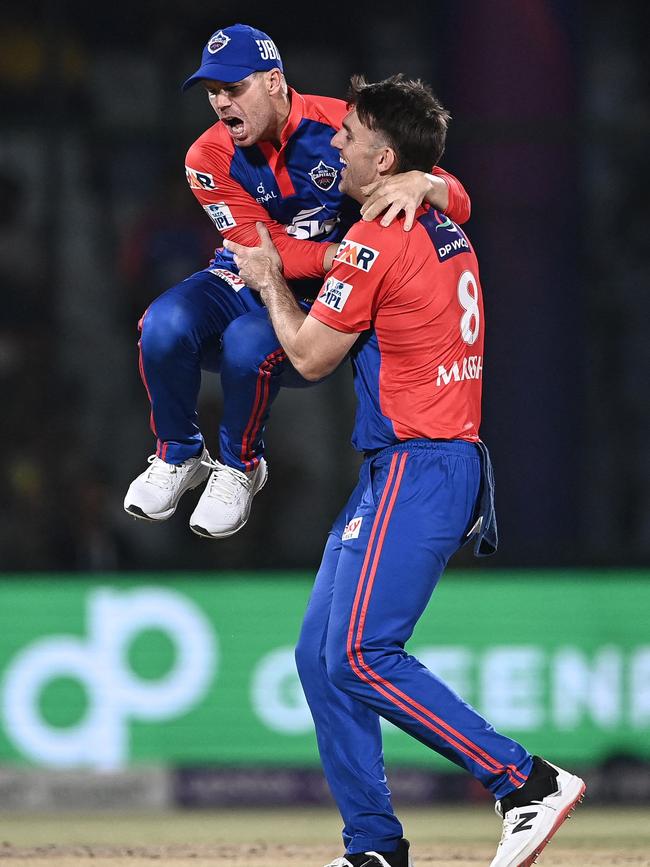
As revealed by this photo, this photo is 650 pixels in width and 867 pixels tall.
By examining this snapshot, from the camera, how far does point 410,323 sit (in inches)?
194

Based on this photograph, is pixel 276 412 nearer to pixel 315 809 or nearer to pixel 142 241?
pixel 142 241

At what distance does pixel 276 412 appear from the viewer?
10.6 meters

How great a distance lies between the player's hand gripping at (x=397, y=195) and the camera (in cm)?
486

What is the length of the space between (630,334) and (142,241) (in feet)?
11.2

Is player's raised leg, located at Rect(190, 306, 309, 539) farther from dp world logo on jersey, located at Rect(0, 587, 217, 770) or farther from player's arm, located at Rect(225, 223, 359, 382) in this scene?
dp world logo on jersey, located at Rect(0, 587, 217, 770)

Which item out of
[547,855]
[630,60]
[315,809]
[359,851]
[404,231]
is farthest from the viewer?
[630,60]

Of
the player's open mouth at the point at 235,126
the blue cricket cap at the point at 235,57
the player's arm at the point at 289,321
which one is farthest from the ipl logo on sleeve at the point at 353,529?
the blue cricket cap at the point at 235,57

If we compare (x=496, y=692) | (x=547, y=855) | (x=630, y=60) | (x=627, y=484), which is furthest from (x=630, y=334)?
(x=547, y=855)

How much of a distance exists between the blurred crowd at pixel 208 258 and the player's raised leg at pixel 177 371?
14.3ft

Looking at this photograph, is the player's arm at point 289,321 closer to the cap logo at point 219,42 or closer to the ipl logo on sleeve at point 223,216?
the ipl logo on sleeve at point 223,216

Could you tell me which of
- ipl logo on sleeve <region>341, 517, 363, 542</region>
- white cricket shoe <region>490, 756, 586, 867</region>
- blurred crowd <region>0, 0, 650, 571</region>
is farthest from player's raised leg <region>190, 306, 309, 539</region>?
blurred crowd <region>0, 0, 650, 571</region>

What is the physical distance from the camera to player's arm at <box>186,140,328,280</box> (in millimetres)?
5246

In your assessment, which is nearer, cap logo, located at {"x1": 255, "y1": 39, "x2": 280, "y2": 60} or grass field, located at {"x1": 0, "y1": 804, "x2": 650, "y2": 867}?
cap logo, located at {"x1": 255, "y1": 39, "x2": 280, "y2": 60}

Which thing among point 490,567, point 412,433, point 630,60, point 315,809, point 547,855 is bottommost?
point 315,809
